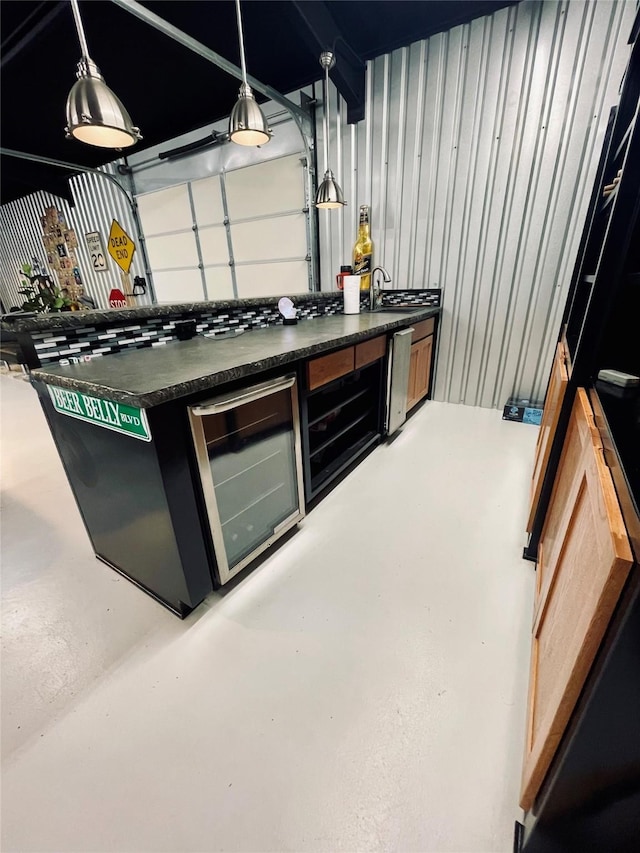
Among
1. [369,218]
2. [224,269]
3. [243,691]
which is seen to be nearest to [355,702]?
[243,691]

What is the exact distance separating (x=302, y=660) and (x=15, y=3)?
4.64 metres

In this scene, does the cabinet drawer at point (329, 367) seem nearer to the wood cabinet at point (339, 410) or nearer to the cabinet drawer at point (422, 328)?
the wood cabinet at point (339, 410)

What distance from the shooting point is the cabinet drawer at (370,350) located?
2.03m

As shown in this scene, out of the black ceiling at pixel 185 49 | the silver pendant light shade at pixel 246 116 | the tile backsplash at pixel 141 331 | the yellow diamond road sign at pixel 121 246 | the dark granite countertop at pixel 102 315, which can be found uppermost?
the black ceiling at pixel 185 49

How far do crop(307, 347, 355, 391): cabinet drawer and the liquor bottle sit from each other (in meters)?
1.60

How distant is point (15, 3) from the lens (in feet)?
8.02

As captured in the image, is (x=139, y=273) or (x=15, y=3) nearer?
(x=15, y=3)

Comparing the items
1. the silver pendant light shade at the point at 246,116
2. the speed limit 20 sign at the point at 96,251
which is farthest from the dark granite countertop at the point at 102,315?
the speed limit 20 sign at the point at 96,251

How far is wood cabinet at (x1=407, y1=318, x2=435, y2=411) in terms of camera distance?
2886 millimetres

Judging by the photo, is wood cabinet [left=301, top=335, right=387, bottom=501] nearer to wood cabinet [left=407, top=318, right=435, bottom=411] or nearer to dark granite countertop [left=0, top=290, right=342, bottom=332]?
wood cabinet [left=407, top=318, right=435, bottom=411]

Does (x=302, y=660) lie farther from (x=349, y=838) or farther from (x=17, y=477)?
(x=17, y=477)

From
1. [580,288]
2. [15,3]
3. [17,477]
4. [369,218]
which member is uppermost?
[15,3]

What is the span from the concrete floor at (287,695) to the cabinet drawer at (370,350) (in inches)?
37.0

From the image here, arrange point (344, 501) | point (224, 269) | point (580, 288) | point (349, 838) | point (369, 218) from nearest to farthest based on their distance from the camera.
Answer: point (349, 838) < point (580, 288) < point (344, 501) < point (369, 218) < point (224, 269)
